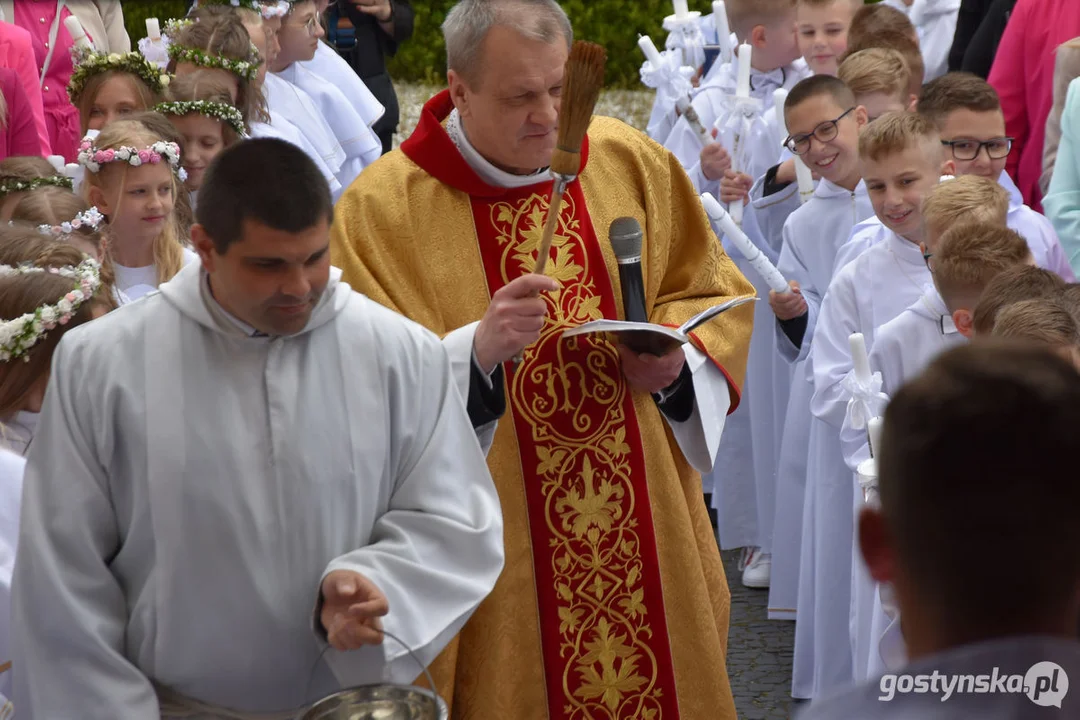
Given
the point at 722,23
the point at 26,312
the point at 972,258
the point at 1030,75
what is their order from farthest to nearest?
the point at 722,23 → the point at 1030,75 → the point at 972,258 → the point at 26,312

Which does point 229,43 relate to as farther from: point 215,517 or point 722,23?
point 215,517

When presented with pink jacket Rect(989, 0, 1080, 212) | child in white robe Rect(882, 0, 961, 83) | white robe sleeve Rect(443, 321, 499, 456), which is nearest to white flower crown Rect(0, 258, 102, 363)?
white robe sleeve Rect(443, 321, 499, 456)

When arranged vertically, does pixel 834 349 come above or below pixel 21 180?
below

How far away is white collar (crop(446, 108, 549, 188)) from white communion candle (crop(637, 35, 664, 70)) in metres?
2.99

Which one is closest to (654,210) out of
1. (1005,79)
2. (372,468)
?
(372,468)

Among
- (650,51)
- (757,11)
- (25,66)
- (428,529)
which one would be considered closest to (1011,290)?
(428,529)

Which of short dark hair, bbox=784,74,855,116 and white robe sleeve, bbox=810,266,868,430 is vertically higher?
short dark hair, bbox=784,74,855,116

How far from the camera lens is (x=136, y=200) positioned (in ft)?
17.9

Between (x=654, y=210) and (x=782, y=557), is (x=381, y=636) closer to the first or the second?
(x=654, y=210)

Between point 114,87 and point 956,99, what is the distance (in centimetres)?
344

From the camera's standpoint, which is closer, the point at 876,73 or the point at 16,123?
the point at 876,73

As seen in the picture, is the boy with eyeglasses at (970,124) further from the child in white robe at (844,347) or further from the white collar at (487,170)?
the white collar at (487,170)

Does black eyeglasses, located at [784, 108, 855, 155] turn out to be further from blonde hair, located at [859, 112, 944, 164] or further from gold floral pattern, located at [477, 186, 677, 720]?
gold floral pattern, located at [477, 186, 677, 720]

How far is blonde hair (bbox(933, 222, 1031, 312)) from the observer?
175 inches
